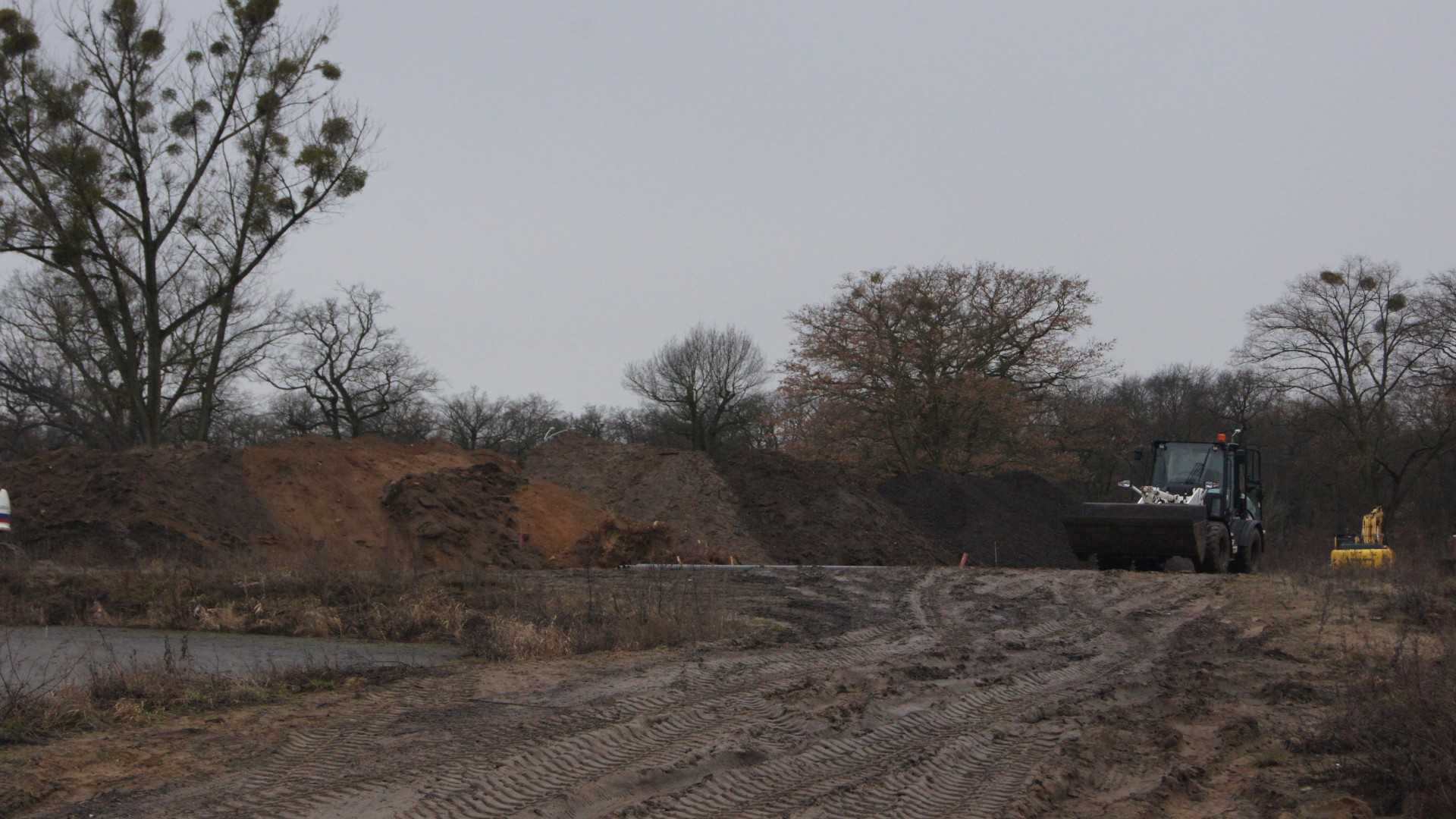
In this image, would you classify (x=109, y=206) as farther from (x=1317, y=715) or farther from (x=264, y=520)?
(x=1317, y=715)

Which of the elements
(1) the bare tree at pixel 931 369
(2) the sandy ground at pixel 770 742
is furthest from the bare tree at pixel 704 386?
(2) the sandy ground at pixel 770 742

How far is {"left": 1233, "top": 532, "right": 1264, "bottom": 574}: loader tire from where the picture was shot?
848 inches

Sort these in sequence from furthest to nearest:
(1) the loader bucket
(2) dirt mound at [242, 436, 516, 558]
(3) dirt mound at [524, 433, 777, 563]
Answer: (3) dirt mound at [524, 433, 777, 563] → (2) dirt mound at [242, 436, 516, 558] → (1) the loader bucket

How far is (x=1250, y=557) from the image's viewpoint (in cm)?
2228

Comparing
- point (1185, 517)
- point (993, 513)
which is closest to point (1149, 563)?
point (1185, 517)

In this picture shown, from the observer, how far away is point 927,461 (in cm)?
4062

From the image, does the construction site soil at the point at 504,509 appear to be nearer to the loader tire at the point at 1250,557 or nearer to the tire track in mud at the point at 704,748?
the loader tire at the point at 1250,557

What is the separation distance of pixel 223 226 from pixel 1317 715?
3023 cm

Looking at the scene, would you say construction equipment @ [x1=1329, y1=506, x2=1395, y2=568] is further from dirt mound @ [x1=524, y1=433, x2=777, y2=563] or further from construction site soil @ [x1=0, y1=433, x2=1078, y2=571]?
dirt mound @ [x1=524, y1=433, x2=777, y2=563]

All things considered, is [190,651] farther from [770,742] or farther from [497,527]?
[497,527]

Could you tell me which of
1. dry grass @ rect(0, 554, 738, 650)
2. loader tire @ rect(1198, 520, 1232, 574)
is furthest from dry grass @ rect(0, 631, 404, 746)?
loader tire @ rect(1198, 520, 1232, 574)

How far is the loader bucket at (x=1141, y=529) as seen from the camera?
61.5 ft

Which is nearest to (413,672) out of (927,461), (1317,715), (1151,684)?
(1151,684)

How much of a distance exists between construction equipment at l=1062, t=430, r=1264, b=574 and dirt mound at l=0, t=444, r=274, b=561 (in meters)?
15.4
